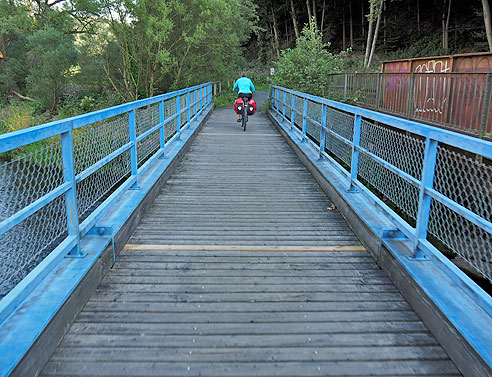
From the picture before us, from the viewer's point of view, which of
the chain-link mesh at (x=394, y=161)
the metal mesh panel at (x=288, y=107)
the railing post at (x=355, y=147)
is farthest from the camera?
the metal mesh panel at (x=288, y=107)

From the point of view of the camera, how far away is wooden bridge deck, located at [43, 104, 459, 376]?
2617mm

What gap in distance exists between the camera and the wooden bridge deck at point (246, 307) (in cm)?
262

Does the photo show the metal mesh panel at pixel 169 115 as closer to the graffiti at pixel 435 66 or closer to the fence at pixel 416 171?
the fence at pixel 416 171

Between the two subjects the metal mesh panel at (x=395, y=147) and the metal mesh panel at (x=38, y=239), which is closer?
the metal mesh panel at (x=38, y=239)

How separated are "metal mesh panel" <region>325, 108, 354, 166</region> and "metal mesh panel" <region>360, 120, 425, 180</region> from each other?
26.0 inches

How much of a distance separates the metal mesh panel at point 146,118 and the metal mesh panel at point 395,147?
9.41 feet

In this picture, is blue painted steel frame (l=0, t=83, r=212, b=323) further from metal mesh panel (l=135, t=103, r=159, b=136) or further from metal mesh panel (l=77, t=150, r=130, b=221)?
metal mesh panel (l=135, t=103, r=159, b=136)

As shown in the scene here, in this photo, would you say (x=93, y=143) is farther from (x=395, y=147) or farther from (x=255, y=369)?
(x=395, y=147)

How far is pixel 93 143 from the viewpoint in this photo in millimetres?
4043

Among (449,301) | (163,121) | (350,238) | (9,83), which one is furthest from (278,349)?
(9,83)

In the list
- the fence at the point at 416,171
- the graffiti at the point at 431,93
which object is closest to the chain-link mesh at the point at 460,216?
the fence at the point at 416,171

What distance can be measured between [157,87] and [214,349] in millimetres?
22180

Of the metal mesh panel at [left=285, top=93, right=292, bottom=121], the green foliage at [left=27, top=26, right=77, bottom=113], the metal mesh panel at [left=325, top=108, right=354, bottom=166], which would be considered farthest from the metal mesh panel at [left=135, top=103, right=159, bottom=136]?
the green foliage at [left=27, top=26, right=77, bottom=113]

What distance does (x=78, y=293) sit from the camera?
3.06 metres
